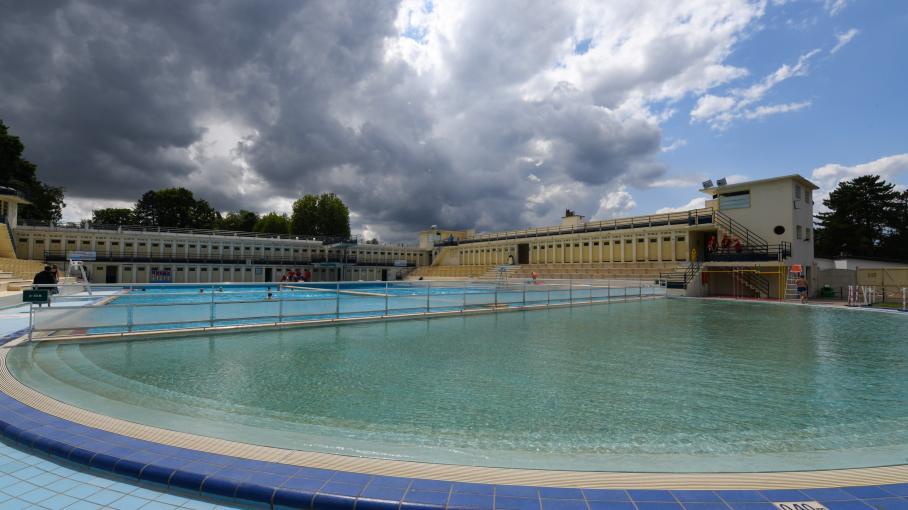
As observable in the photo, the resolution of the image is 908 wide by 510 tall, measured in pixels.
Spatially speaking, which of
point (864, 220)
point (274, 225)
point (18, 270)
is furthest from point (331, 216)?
point (864, 220)

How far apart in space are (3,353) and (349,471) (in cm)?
696

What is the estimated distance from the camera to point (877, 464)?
322cm

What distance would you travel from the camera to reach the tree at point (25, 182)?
4103 centimetres

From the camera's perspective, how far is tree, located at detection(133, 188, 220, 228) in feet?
225

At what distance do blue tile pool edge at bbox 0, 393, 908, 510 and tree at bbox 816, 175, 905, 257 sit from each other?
189ft

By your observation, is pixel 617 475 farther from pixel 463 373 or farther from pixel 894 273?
pixel 894 273

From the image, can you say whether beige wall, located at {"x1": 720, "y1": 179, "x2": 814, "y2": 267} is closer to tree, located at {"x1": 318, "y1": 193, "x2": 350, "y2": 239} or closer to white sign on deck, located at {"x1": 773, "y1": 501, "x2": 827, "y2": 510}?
white sign on deck, located at {"x1": 773, "y1": 501, "x2": 827, "y2": 510}

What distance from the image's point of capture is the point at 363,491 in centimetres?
261

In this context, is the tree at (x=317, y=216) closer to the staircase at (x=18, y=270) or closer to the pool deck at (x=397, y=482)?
the staircase at (x=18, y=270)

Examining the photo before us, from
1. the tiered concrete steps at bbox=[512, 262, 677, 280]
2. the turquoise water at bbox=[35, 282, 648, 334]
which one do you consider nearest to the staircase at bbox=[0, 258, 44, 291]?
the turquoise water at bbox=[35, 282, 648, 334]

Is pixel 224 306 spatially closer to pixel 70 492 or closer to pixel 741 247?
pixel 70 492

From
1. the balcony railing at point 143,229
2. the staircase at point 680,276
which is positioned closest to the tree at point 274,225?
the balcony railing at point 143,229

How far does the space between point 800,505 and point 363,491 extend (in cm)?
255

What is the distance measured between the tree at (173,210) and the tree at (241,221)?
150 inches
